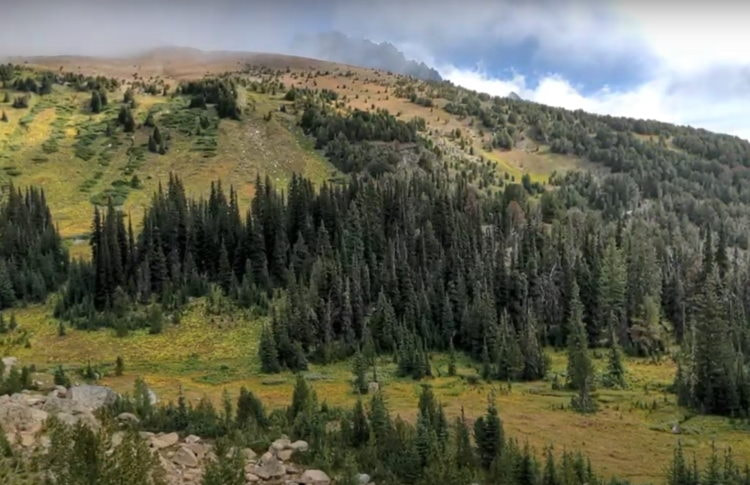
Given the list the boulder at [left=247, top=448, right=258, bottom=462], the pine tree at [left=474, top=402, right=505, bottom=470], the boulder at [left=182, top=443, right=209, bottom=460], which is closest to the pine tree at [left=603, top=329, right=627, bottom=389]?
the pine tree at [left=474, top=402, right=505, bottom=470]

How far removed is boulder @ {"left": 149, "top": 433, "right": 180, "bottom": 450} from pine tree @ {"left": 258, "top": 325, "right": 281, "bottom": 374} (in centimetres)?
3076

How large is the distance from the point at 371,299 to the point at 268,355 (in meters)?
25.0

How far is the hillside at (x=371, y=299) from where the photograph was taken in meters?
58.2

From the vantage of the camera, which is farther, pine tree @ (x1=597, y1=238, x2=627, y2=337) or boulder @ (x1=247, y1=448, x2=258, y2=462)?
pine tree @ (x1=597, y1=238, x2=627, y2=337)

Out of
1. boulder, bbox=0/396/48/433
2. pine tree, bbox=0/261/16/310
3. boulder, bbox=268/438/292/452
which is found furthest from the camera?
pine tree, bbox=0/261/16/310

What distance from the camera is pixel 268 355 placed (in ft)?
231

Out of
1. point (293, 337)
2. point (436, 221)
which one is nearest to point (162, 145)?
point (436, 221)

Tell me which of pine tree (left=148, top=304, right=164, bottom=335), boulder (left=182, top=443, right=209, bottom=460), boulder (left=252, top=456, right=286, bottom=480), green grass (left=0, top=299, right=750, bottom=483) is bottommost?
green grass (left=0, top=299, right=750, bottom=483)

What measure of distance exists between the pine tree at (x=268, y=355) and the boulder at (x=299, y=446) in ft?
102

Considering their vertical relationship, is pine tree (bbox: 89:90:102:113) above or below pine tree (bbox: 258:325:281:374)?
above

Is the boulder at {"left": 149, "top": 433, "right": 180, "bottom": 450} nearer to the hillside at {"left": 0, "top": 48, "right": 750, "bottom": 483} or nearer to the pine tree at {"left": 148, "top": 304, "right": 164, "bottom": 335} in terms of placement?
the hillside at {"left": 0, "top": 48, "right": 750, "bottom": 483}

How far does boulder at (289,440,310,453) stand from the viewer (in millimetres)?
38594

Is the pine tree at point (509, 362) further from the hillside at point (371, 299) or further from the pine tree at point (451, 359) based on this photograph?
the pine tree at point (451, 359)

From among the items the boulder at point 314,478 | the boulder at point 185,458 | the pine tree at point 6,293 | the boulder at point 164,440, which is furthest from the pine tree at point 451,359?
the pine tree at point 6,293
